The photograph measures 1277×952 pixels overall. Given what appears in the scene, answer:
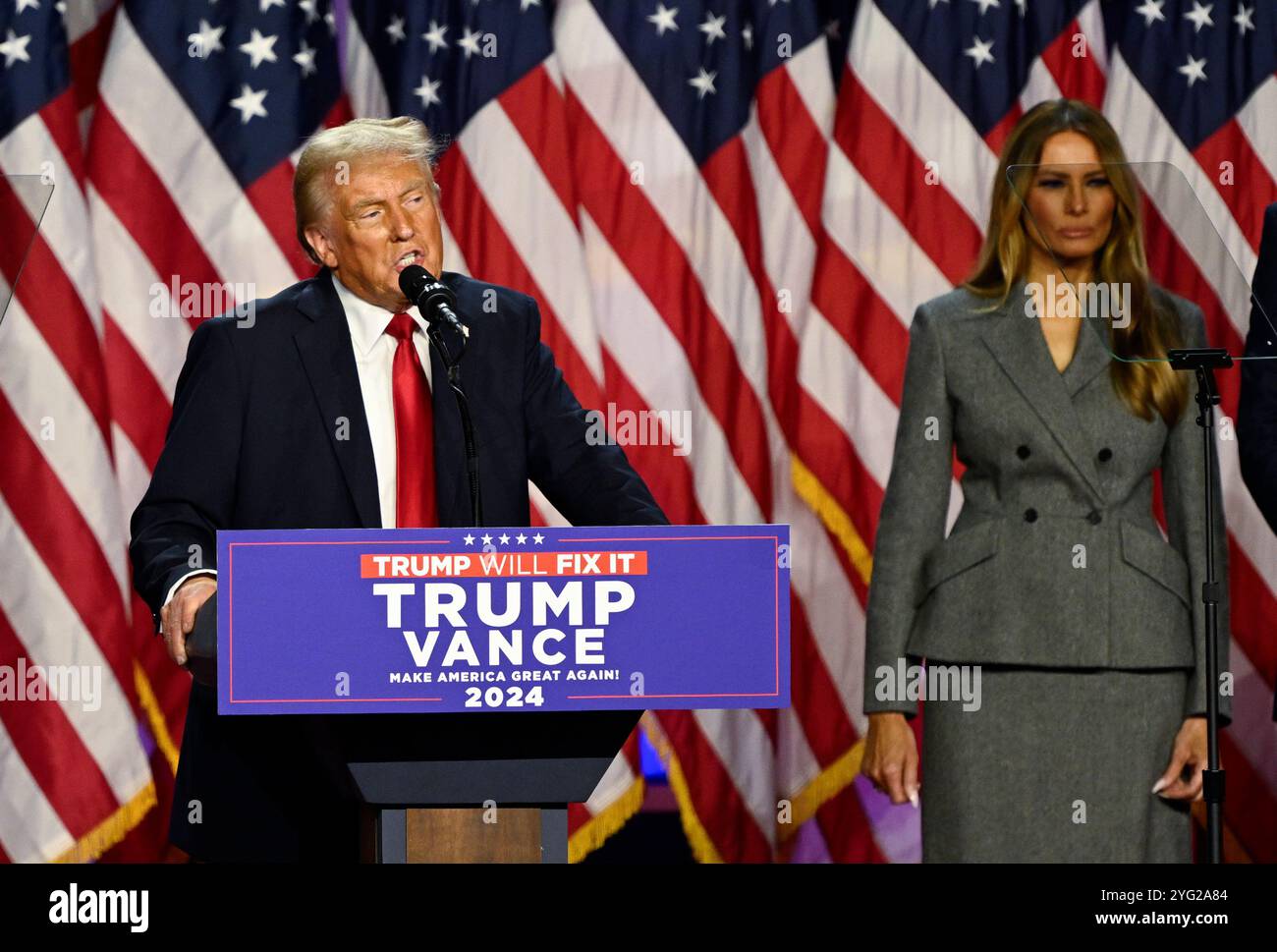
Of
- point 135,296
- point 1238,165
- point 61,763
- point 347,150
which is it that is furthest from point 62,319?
point 1238,165

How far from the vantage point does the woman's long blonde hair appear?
2758mm

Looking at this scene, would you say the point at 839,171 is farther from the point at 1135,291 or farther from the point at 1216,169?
the point at 1135,291

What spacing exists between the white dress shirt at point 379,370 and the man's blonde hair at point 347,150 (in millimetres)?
137

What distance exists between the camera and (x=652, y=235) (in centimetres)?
416

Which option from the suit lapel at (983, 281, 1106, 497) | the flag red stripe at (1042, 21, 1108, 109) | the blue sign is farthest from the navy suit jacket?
the flag red stripe at (1042, 21, 1108, 109)

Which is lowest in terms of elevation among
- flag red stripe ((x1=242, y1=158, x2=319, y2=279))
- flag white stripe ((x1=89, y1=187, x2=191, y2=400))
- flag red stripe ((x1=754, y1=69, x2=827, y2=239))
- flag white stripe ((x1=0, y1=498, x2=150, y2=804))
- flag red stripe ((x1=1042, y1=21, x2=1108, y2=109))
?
flag white stripe ((x1=0, y1=498, x2=150, y2=804))

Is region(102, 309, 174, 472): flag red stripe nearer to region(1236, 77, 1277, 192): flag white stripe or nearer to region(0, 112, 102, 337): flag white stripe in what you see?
region(0, 112, 102, 337): flag white stripe

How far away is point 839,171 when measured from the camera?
13.7 feet

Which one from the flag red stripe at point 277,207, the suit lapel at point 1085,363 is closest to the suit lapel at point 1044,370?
the suit lapel at point 1085,363

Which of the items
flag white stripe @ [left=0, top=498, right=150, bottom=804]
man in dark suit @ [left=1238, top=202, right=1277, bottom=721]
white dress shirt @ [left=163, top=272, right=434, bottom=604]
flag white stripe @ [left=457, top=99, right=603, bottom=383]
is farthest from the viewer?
flag white stripe @ [left=457, top=99, right=603, bottom=383]

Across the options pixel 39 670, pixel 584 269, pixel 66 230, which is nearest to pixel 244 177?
pixel 66 230

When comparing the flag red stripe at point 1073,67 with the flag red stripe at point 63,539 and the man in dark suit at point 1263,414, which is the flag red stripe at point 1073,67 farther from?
the flag red stripe at point 63,539

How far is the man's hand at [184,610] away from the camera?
2129mm

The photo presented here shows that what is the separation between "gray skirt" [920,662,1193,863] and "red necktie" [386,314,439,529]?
102 cm
